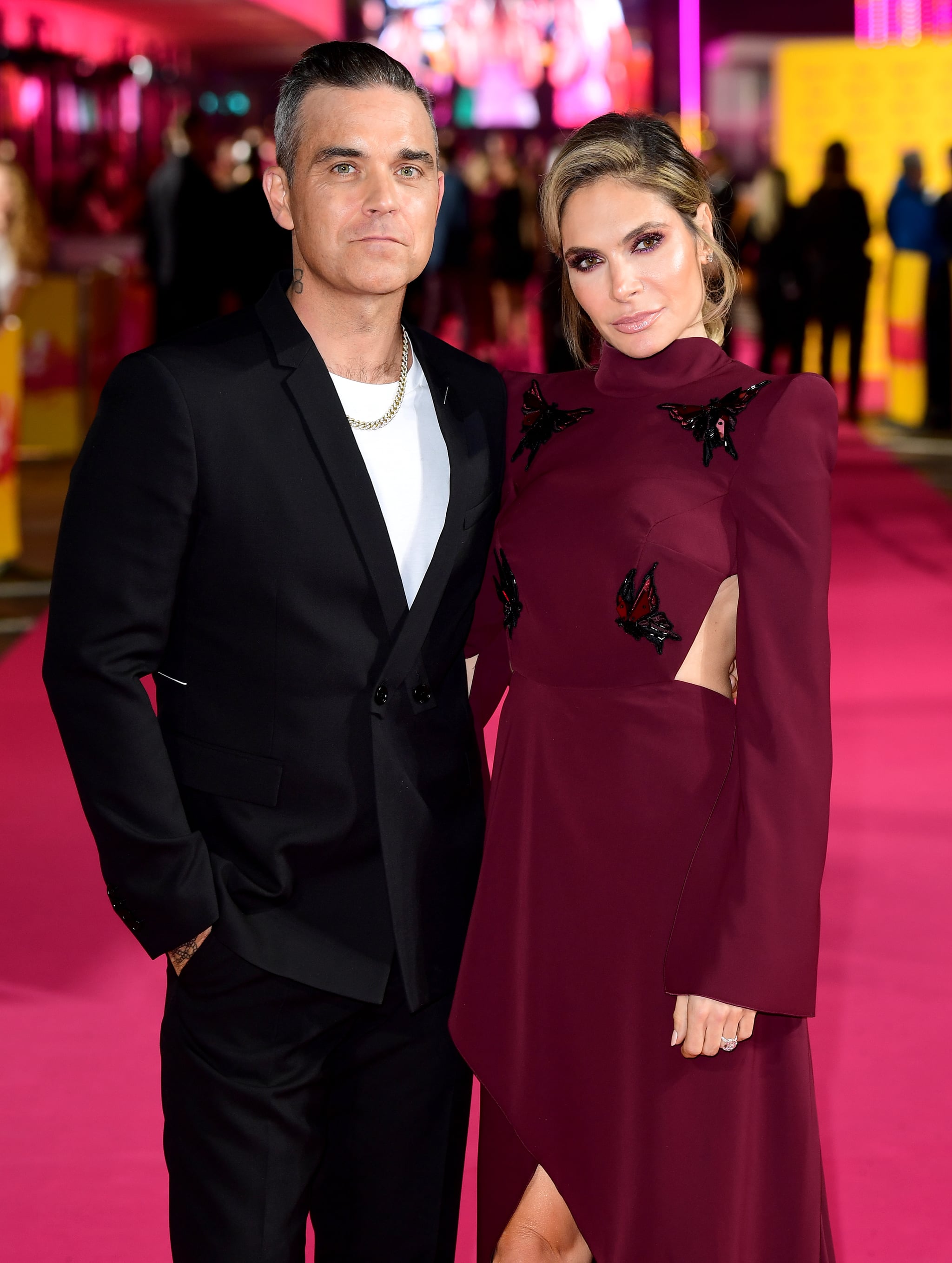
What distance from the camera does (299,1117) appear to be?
6.05 feet

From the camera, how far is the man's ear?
186 cm

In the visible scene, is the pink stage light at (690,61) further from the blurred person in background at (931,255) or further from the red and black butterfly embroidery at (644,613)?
the red and black butterfly embroidery at (644,613)

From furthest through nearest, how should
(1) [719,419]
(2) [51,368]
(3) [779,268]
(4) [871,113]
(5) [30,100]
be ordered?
1. (5) [30,100]
2. (4) [871,113]
3. (3) [779,268]
4. (2) [51,368]
5. (1) [719,419]

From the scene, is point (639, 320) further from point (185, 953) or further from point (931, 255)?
point (931, 255)

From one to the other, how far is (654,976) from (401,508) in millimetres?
608

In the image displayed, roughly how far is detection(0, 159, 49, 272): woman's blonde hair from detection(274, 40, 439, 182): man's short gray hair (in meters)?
8.40

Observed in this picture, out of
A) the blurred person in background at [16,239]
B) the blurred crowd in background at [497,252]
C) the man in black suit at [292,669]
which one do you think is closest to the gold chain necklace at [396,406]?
the man in black suit at [292,669]

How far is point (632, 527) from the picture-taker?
5.97ft

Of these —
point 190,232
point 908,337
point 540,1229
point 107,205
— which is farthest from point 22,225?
point 540,1229

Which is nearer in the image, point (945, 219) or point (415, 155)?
point (415, 155)

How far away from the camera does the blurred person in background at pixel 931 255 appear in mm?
10805

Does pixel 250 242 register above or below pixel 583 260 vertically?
above

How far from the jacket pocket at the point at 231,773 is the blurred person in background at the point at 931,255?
390 inches

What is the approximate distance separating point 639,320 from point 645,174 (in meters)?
0.17
